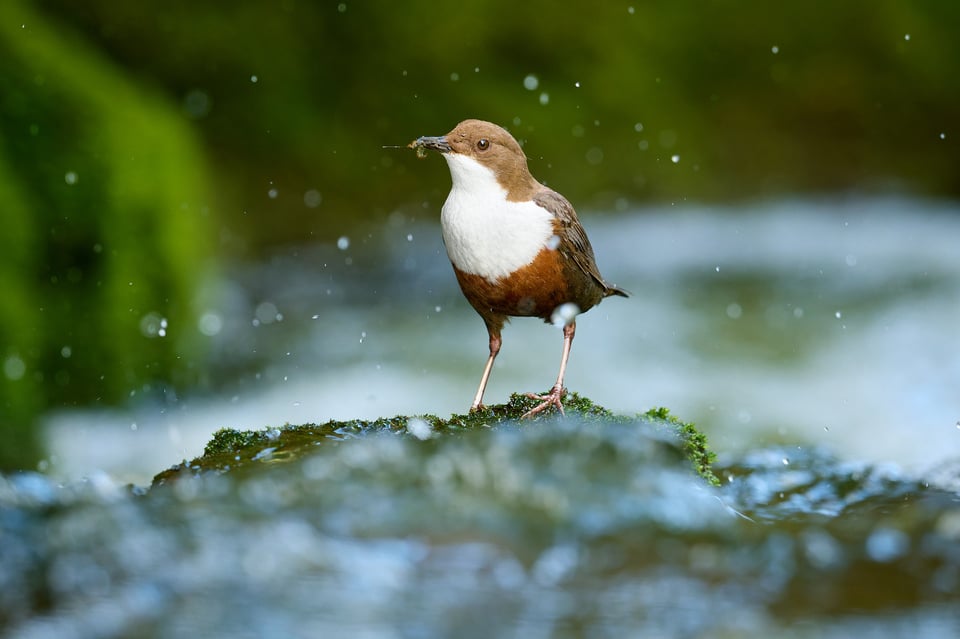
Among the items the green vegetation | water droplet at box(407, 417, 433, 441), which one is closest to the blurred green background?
the green vegetation

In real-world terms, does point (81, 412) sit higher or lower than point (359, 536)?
higher

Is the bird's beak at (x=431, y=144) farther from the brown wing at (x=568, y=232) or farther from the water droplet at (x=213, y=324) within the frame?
the water droplet at (x=213, y=324)

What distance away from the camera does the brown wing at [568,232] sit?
3.83 meters

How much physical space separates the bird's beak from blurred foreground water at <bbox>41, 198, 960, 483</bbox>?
498 cm

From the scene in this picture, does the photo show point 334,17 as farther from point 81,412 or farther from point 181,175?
point 81,412

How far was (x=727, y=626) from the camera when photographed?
2781 millimetres

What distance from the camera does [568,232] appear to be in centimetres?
386

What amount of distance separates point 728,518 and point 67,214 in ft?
17.6

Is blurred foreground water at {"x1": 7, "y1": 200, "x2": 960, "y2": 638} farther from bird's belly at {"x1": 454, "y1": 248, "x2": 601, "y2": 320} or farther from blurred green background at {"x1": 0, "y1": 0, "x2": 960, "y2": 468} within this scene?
blurred green background at {"x1": 0, "y1": 0, "x2": 960, "y2": 468}

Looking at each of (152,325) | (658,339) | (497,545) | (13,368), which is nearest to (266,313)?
(152,325)

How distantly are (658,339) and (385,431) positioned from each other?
23.5ft

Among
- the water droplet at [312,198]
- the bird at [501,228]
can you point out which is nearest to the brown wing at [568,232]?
the bird at [501,228]

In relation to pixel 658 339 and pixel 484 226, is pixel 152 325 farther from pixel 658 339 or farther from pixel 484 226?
pixel 658 339

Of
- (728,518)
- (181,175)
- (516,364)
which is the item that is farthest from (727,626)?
(516,364)
